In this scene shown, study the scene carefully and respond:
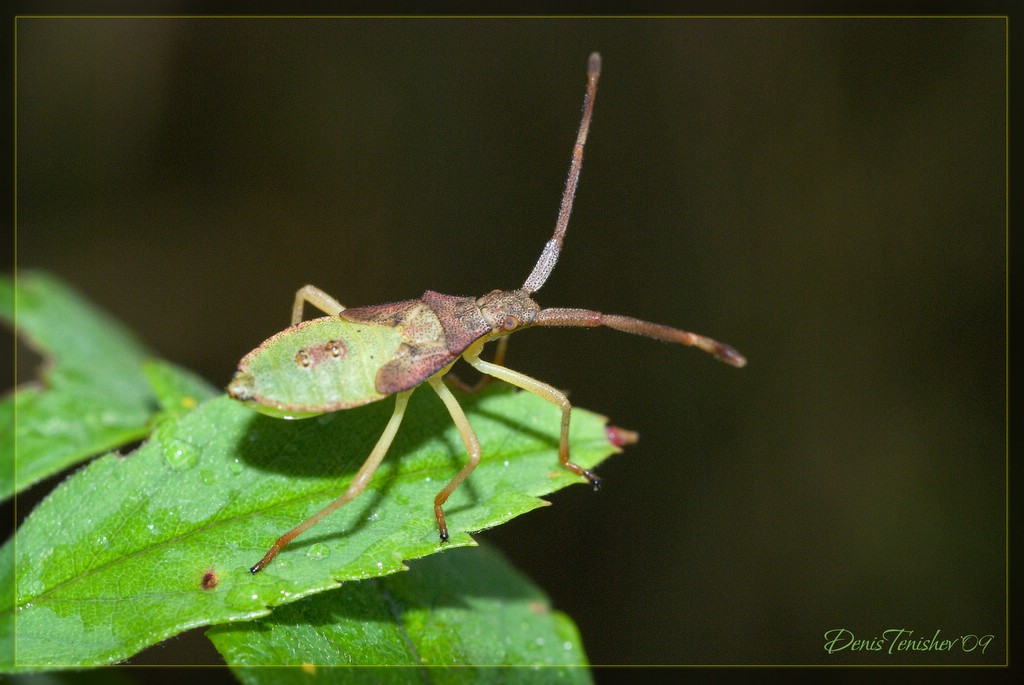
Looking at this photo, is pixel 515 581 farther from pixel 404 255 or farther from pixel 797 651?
pixel 404 255

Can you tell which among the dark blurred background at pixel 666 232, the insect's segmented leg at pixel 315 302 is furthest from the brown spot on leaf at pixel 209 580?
the dark blurred background at pixel 666 232

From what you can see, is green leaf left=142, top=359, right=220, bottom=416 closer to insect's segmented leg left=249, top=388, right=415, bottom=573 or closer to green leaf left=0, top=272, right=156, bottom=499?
green leaf left=0, top=272, right=156, bottom=499

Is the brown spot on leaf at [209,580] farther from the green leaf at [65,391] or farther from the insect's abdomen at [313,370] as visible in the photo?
the green leaf at [65,391]

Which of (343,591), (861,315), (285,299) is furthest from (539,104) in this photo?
(343,591)

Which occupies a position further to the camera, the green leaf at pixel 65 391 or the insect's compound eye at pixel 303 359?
the green leaf at pixel 65 391

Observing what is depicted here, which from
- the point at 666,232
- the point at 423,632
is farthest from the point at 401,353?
the point at 666,232

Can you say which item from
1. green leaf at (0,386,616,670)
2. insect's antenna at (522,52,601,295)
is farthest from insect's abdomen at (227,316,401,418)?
insect's antenna at (522,52,601,295)

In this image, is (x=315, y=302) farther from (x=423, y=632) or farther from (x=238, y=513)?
(x=423, y=632)

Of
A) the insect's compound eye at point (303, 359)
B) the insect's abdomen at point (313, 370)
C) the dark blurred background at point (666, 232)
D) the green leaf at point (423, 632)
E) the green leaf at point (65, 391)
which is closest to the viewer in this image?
the green leaf at point (423, 632)
